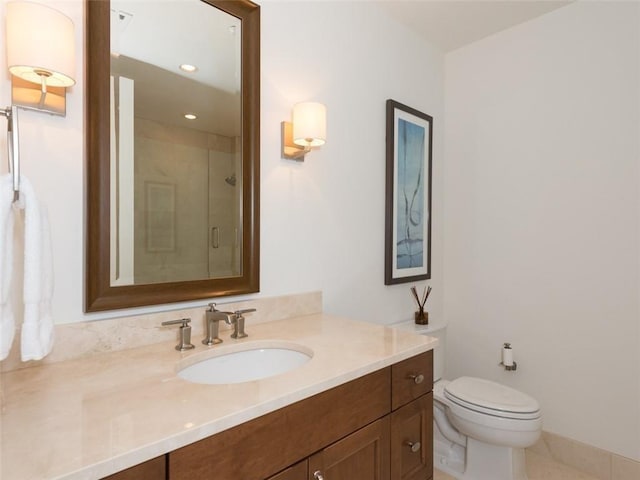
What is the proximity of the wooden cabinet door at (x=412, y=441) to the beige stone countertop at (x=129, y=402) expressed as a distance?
20 centimetres

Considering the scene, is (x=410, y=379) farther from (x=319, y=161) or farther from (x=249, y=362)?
(x=319, y=161)

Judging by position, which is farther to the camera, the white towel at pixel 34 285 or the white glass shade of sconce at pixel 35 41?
the white glass shade of sconce at pixel 35 41

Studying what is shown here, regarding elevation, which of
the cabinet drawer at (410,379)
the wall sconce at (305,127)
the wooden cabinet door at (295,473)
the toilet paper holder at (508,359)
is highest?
the wall sconce at (305,127)

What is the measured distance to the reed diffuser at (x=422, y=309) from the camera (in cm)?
231

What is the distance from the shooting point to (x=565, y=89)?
2.12m

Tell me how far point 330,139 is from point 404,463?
142 cm

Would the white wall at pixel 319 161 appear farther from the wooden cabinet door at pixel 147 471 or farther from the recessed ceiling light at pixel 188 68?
the wooden cabinet door at pixel 147 471

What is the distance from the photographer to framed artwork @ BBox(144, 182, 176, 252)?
49.6 inches

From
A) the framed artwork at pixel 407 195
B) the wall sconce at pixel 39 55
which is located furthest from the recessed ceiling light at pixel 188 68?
the framed artwork at pixel 407 195

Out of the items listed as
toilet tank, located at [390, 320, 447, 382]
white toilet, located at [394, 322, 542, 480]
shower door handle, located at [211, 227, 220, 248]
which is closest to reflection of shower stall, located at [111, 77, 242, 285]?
shower door handle, located at [211, 227, 220, 248]

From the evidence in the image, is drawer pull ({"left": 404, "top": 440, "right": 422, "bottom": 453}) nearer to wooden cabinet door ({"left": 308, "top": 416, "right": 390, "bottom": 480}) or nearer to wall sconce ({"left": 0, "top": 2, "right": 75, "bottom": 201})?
wooden cabinet door ({"left": 308, "top": 416, "right": 390, "bottom": 480})

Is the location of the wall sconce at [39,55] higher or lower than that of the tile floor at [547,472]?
higher

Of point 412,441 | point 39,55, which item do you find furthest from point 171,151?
point 412,441

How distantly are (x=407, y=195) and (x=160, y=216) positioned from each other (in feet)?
4.94
